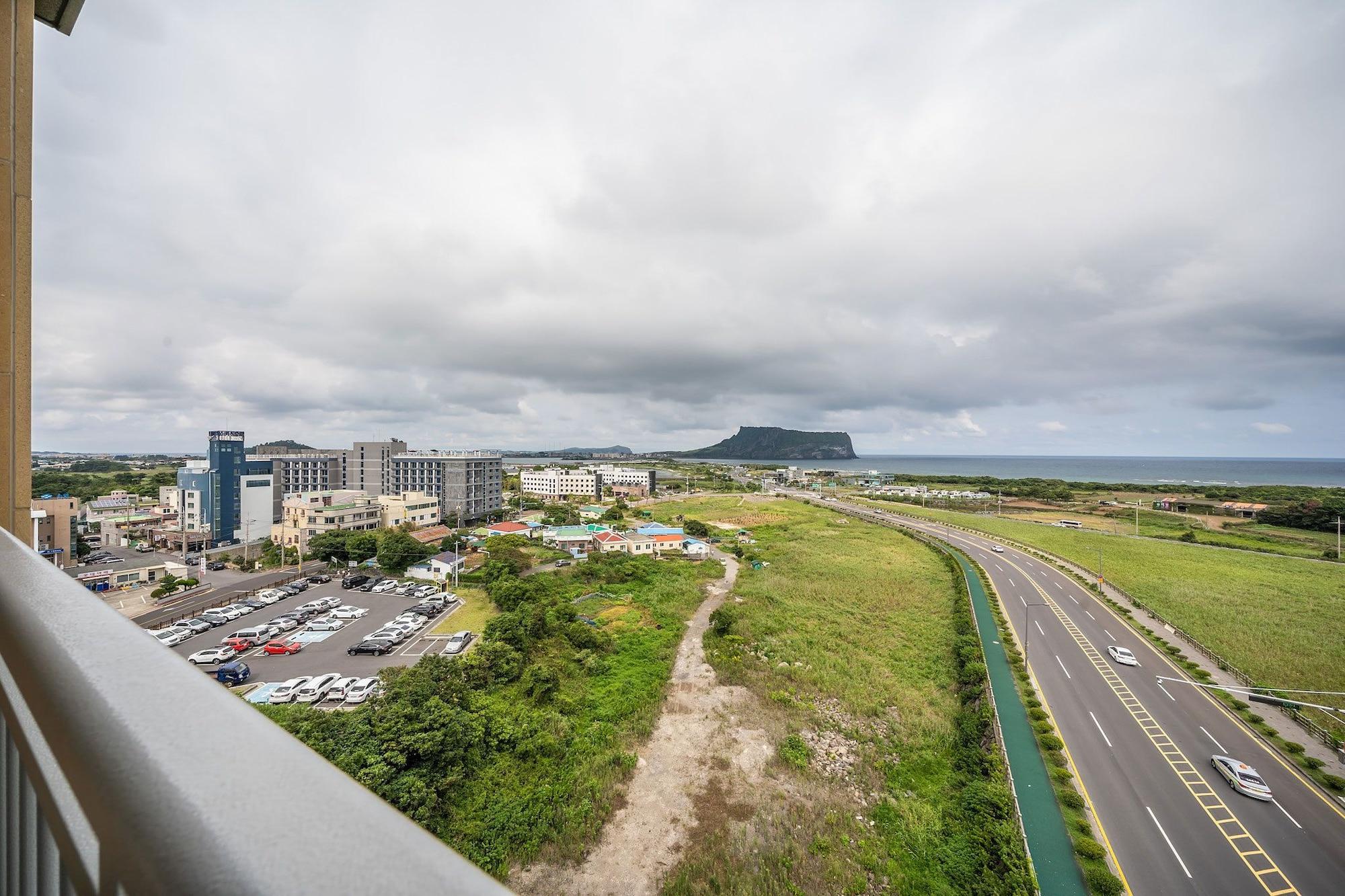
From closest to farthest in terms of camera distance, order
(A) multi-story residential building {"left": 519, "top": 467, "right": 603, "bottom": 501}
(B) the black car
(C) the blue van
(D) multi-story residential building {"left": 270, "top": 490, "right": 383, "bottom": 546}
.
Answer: (C) the blue van, (B) the black car, (D) multi-story residential building {"left": 270, "top": 490, "right": 383, "bottom": 546}, (A) multi-story residential building {"left": 519, "top": 467, "right": 603, "bottom": 501}

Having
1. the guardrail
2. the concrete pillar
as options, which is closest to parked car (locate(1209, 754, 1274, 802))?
the guardrail

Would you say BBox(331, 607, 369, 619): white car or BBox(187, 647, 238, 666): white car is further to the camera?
BBox(331, 607, 369, 619): white car

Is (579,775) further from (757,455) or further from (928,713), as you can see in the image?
(757,455)

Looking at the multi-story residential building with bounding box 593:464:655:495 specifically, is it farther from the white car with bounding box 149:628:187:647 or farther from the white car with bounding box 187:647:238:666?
the white car with bounding box 187:647:238:666

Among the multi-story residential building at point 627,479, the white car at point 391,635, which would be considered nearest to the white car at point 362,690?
the white car at point 391,635

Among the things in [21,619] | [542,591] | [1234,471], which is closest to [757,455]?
[1234,471]

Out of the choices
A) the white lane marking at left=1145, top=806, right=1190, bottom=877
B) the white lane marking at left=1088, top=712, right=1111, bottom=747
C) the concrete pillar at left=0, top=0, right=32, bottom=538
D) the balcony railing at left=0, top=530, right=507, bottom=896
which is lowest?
the white lane marking at left=1145, top=806, right=1190, bottom=877

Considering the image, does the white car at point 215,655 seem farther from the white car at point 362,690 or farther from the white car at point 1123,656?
the white car at point 1123,656
